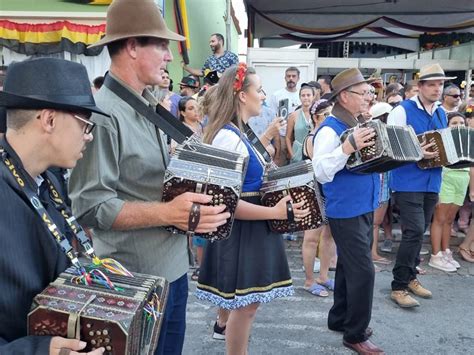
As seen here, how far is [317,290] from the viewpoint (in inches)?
169

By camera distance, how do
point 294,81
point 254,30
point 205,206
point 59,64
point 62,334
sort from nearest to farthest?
point 62,334 < point 59,64 < point 205,206 < point 294,81 < point 254,30

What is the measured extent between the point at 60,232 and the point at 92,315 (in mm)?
281

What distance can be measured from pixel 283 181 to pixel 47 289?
1.47 metres

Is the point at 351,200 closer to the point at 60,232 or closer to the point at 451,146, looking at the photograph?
the point at 451,146

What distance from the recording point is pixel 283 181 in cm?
241

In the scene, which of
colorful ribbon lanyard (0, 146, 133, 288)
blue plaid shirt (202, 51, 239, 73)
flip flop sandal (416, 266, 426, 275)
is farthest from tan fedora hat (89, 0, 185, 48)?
blue plaid shirt (202, 51, 239, 73)

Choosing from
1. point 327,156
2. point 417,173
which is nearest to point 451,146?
point 417,173

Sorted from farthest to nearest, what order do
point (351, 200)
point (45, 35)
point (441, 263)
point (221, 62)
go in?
1. point (45, 35)
2. point (221, 62)
3. point (441, 263)
4. point (351, 200)

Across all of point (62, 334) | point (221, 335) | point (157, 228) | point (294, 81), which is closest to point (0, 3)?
point (294, 81)

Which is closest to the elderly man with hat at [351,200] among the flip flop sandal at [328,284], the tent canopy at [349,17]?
the flip flop sandal at [328,284]

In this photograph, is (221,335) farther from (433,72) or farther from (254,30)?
(254,30)

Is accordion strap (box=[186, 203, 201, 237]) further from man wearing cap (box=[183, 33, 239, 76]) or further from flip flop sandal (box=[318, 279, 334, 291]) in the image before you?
man wearing cap (box=[183, 33, 239, 76])

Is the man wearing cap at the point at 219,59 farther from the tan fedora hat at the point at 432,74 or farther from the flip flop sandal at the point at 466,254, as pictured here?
the flip flop sandal at the point at 466,254

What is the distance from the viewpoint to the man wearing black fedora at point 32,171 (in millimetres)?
1132
